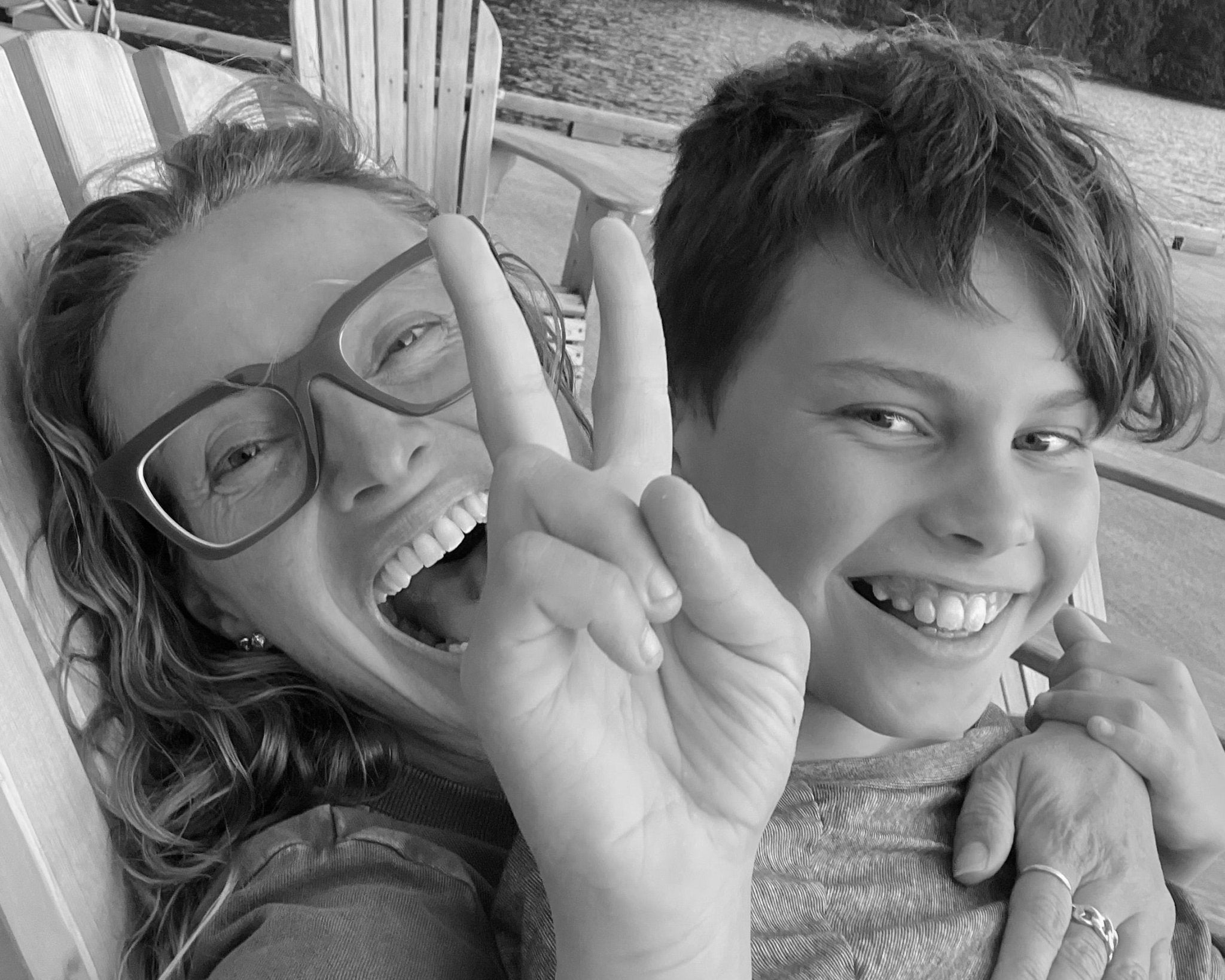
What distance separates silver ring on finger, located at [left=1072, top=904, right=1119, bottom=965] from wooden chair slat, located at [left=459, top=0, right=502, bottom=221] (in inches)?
103

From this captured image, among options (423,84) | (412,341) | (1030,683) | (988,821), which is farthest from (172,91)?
(423,84)

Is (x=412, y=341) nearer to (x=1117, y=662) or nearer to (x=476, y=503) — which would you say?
(x=476, y=503)

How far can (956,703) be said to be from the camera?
103 centimetres

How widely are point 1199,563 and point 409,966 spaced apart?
12.5 ft

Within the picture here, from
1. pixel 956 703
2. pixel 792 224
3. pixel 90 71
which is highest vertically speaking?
pixel 792 224

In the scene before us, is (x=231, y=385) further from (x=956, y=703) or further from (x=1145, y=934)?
(x=1145, y=934)

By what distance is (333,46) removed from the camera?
303 centimetres

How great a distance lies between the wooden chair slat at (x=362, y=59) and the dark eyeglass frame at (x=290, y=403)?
2.26 m

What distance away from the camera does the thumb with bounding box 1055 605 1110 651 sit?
1.31 m

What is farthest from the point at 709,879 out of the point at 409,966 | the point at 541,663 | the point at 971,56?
the point at 971,56

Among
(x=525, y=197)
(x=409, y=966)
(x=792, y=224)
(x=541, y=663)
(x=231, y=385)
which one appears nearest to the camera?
(x=541, y=663)

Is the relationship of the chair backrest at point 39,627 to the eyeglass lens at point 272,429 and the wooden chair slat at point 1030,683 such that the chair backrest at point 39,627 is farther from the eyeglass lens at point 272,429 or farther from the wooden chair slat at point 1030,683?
the wooden chair slat at point 1030,683

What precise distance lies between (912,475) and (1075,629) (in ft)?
1.63

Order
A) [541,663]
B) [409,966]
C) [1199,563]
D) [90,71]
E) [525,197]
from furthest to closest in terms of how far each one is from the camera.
→ 1. [525,197]
2. [1199,563]
3. [90,71]
4. [409,966]
5. [541,663]
